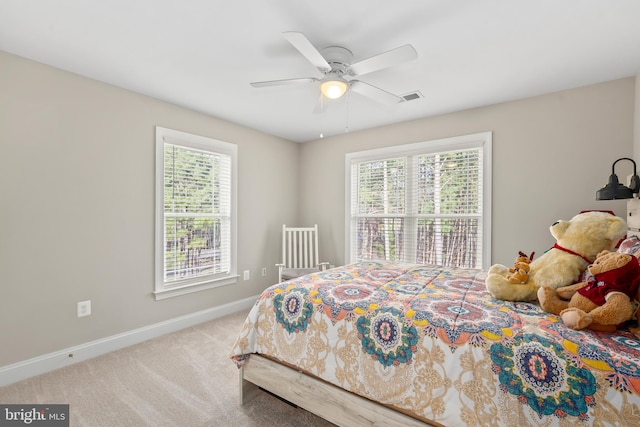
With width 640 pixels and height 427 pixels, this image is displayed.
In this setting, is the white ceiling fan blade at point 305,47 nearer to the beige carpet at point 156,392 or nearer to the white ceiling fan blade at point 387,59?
the white ceiling fan blade at point 387,59

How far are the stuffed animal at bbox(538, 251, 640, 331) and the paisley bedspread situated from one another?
61 millimetres

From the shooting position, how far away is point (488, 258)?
120 inches

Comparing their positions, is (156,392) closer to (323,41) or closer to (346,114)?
(323,41)

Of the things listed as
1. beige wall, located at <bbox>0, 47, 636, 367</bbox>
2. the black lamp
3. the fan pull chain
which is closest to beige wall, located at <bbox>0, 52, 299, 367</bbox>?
beige wall, located at <bbox>0, 47, 636, 367</bbox>

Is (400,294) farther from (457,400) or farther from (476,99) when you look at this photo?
(476,99)

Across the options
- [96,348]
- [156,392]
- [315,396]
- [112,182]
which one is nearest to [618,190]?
[315,396]

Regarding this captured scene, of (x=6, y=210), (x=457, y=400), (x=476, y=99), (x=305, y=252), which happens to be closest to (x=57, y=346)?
(x=6, y=210)

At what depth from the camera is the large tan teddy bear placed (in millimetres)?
1478

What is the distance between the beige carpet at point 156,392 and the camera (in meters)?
1.73

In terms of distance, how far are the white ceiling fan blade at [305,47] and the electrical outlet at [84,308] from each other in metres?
2.71

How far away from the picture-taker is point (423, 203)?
3.48m

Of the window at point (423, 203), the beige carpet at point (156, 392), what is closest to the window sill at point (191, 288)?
the beige carpet at point (156, 392)

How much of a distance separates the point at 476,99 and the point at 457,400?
2.77 m

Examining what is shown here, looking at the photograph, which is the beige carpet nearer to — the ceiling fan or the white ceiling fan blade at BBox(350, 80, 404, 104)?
the ceiling fan
